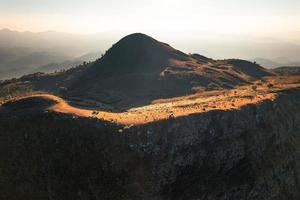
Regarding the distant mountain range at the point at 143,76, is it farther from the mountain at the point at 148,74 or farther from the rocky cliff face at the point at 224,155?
the rocky cliff face at the point at 224,155

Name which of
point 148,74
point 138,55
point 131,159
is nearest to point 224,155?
point 131,159

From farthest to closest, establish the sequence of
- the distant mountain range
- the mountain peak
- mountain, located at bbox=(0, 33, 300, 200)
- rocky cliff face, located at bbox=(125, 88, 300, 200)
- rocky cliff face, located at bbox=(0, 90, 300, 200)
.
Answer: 1. the mountain peak
2. the distant mountain range
3. rocky cliff face, located at bbox=(125, 88, 300, 200)
4. mountain, located at bbox=(0, 33, 300, 200)
5. rocky cliff face, located at bbox=(0, 90, 300, 200)

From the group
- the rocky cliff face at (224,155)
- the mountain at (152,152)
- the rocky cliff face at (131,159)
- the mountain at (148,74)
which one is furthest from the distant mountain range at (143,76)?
the rocky cliff face at (224,155)

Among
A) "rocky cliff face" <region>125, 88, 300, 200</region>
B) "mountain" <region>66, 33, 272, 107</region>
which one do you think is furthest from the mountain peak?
"rocky cliff face" <region>125, 88, 300, 200</region>

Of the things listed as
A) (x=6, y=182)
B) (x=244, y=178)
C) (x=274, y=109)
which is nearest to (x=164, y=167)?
(x=244, y=178)

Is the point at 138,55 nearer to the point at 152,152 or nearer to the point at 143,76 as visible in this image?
the point at 143,76

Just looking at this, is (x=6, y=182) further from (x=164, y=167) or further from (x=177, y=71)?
(x=177, y=71)

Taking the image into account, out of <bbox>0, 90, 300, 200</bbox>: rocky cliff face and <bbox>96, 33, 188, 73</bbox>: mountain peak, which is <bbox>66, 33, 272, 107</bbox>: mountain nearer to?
<bbox>96, 33, 188, 73</bbox>: mountain peak

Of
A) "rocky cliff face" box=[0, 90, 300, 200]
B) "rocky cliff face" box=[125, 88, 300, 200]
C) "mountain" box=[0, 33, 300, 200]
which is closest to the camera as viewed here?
"rocky cliff face" box=[0, 90, 300, 200]
